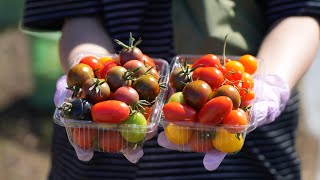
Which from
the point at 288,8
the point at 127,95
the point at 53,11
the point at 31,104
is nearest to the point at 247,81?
the point at 127,95

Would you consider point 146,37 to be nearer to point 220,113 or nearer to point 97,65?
point 97,65

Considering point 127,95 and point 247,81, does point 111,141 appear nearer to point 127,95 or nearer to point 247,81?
point 127,95

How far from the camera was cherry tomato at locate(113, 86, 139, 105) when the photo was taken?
1217mm

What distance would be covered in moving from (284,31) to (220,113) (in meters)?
0.48

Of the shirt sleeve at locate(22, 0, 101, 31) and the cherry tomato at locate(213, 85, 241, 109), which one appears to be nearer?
the cherry tomato at locate(213, 85, 241, 109)

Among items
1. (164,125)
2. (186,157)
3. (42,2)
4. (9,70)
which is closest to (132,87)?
(164,125)

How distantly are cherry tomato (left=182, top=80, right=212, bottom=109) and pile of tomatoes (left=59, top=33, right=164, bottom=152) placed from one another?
6 centimetres

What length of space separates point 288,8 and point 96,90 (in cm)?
62

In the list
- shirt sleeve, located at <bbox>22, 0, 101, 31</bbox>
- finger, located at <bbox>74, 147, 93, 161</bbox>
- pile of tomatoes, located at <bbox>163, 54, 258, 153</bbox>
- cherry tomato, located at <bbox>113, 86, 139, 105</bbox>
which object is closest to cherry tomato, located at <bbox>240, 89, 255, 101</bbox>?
pile of tomatoes, located at <bbox>163, 54, 258, 153</bbox>

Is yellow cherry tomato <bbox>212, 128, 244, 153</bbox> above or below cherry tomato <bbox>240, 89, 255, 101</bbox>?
below

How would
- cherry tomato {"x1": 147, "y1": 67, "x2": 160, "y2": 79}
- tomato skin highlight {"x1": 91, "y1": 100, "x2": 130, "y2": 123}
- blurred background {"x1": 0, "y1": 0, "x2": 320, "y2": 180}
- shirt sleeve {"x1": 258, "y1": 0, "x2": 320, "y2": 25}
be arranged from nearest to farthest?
tomato skin highlight {"x1": 91, "y1": 100, "x2": 130, "y2": 123} → cherry tomato {"x1": 147, "y1": 67, "x2": 160, "y2": 79} → shirt sleeve {"x1": 258, "y1": 0, "x2": 320, "y2": 25} → blurred background {"x1": 0, "y1": 0, "x2": 320, "y2": 180}

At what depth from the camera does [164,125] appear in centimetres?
125

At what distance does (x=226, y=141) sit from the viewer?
1213mm

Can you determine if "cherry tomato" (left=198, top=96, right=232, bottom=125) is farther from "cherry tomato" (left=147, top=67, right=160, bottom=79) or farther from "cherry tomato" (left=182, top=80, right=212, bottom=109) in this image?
"cherry tomato" (left=147, top=67, right=160, bottom=79)
